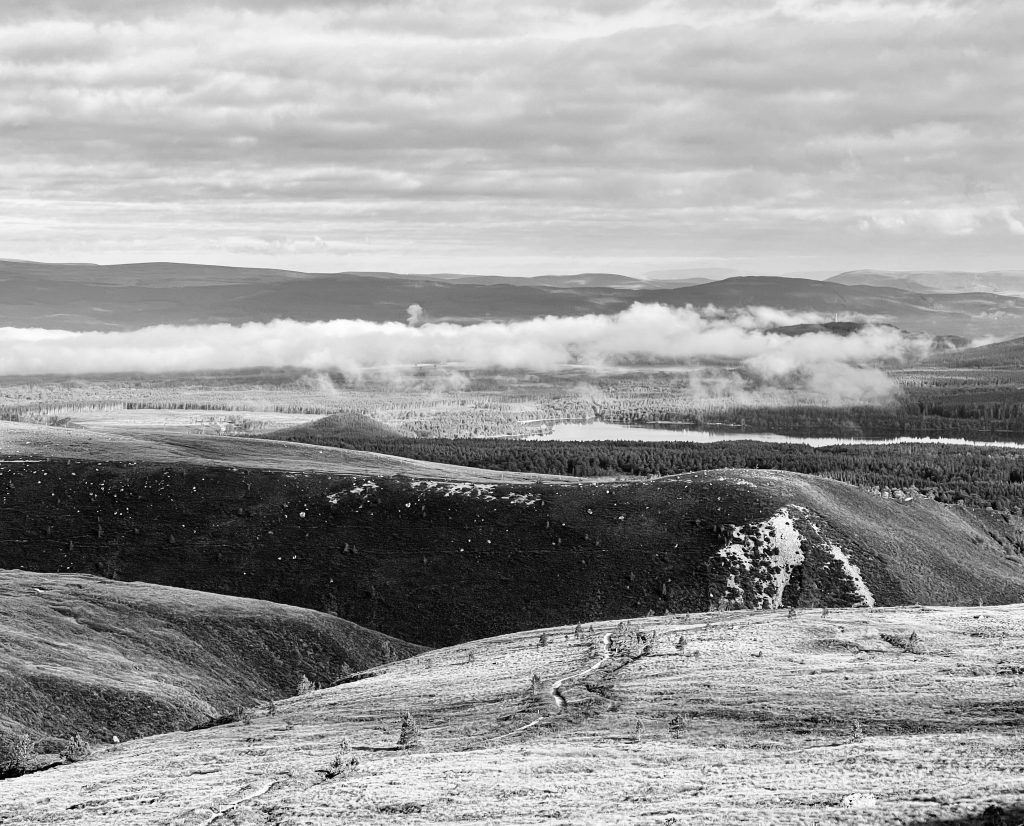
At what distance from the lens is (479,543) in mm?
115750

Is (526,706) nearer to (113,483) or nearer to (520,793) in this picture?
(520,793)

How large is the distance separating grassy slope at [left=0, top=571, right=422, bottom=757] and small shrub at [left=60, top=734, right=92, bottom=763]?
13.5 feet

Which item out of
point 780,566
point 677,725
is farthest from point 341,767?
point 780,566

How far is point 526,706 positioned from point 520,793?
14562 millimetres

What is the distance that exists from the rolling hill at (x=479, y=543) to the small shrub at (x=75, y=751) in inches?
1956

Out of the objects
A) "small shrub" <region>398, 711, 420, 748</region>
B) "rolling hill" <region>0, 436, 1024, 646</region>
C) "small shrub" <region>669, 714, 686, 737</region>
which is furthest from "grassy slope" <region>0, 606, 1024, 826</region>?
"rolling hill" <region>0, 436, 1024, 646</region>

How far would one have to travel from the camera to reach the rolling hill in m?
106

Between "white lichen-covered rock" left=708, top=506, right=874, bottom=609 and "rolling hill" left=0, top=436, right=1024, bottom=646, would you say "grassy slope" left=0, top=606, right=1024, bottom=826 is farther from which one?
"rolling hill" left=0, top=436, right=1024, bottom=646

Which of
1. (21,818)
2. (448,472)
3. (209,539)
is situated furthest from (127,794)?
(448,472)

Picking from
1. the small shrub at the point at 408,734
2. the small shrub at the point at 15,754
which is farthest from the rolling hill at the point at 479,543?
the small shrub at the point at 408,734

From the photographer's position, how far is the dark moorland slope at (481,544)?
106 meters

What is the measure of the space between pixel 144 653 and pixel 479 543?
4692 centimetres

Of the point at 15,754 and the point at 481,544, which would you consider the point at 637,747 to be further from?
the point at 481,544

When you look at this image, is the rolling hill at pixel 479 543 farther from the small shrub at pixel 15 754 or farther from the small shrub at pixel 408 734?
the small shrub at pixel 408 734
